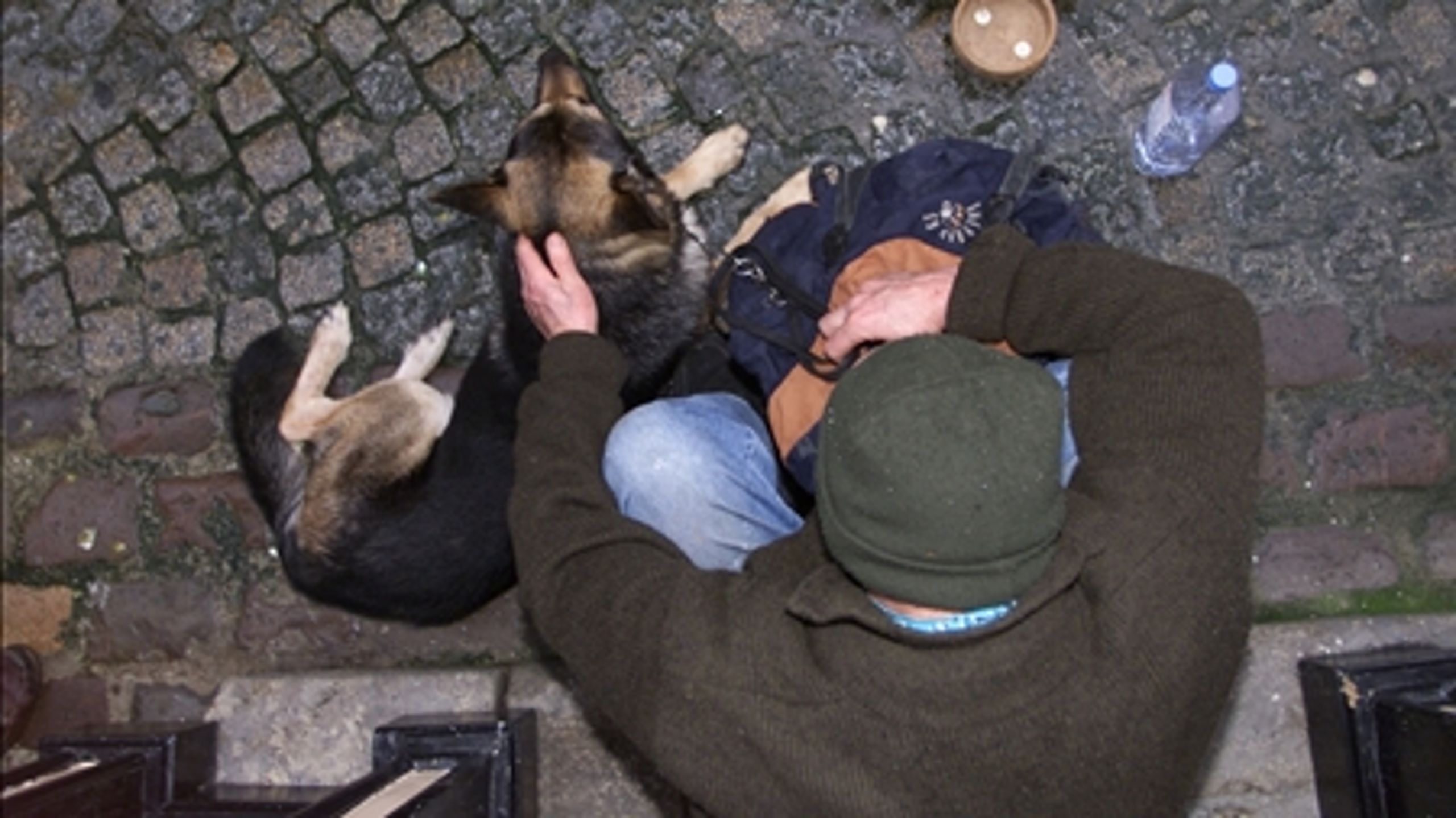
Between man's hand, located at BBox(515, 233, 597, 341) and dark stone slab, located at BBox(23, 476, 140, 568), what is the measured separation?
80.8 inches

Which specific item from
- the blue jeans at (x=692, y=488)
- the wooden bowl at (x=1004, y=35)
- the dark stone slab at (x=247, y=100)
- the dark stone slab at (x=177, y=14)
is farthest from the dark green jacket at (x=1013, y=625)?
the dark stone slab at (x=177, y=14)

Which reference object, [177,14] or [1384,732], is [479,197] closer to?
[177,14]

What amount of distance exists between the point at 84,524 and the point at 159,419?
526 millimetres

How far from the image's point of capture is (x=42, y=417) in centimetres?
463

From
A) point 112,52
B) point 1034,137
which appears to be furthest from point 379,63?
point 1034,137

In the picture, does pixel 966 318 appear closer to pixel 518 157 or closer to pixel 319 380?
pixel 518 157

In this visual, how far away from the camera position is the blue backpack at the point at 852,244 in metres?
2.95

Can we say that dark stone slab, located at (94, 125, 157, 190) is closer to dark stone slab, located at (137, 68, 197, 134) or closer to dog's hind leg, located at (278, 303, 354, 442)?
dark stone slab, located at (137, 68, 197, 134)

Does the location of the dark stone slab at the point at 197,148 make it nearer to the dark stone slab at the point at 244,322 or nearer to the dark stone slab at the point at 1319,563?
→ the dark stone slab at the point at 244,322

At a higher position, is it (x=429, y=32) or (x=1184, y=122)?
(x=429, y=32)

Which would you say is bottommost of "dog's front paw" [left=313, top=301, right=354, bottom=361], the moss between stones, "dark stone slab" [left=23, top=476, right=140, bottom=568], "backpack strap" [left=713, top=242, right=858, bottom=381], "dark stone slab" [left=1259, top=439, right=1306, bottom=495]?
the moss between stones

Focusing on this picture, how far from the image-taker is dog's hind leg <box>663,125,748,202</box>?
3994mm

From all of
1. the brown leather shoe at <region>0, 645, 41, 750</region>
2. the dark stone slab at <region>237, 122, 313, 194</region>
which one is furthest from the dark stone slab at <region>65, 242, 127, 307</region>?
the brown leather shoe at <region>0, 645, 41, 750</region>

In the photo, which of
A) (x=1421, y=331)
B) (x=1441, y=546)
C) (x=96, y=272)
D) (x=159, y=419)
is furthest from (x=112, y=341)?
(x=1441, y=546)
